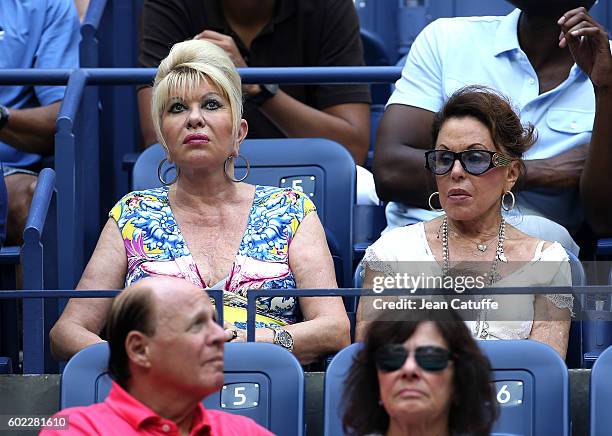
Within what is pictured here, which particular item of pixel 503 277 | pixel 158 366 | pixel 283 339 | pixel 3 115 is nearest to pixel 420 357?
pixel 158 366

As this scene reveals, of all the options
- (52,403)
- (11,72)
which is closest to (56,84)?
(11,72)

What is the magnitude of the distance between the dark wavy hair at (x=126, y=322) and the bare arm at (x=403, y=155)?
5.40 ft

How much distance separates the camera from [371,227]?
5.04m

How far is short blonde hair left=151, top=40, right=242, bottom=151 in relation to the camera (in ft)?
14.1

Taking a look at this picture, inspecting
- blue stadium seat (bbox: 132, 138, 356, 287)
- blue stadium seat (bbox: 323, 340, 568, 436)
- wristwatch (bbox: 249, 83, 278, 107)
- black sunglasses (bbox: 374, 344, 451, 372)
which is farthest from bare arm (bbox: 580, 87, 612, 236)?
black sunglasses (bbox: 374, 344, 451, 372)

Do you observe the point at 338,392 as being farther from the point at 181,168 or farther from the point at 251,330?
the point at 181,168

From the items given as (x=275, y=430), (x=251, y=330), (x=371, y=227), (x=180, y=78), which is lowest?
(x=275, y=430)

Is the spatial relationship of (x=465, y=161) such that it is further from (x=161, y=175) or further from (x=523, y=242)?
(x=161, y=175)

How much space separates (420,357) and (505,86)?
6.73 feet

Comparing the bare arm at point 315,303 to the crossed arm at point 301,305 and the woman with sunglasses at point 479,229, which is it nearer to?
the crossed arm at point 301,305

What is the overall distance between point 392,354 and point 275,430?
602 millimetres

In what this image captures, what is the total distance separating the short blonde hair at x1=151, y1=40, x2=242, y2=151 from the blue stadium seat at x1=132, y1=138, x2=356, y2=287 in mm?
491

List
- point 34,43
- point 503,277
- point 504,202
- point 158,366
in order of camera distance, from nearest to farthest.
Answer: point 158,366, point 503,277, point 504,202, point 34,43

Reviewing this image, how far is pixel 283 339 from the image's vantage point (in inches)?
157
